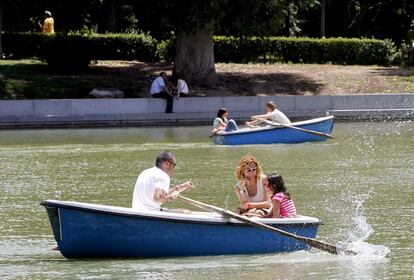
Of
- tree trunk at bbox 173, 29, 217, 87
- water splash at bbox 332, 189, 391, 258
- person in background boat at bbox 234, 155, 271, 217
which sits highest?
tree trunk at bbox 173, 29, 217, 87

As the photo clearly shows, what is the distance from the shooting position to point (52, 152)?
95.2 ft

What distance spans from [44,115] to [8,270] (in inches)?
894

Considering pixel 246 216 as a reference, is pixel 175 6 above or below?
above

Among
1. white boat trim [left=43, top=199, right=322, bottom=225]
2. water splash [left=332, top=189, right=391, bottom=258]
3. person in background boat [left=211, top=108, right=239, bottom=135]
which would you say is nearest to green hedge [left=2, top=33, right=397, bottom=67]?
person in background boat [left=211, top=108, right=239, bottom=135]

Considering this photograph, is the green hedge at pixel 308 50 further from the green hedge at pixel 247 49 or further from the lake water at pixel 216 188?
the lake water at pixel 216 188

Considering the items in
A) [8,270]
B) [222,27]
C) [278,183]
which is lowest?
[8,270]

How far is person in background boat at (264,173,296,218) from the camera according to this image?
14789mm

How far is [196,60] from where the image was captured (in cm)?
4184

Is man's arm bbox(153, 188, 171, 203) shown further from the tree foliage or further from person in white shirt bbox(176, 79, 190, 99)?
the tree foliage

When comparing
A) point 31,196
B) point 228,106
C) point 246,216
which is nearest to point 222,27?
point 228,106

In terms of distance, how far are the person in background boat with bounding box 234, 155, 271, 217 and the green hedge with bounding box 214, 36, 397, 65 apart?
33.4 m

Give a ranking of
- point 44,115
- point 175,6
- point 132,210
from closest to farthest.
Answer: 1. point 132,210
2. point 44,115
3. point 175,6

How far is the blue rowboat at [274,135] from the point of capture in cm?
3042

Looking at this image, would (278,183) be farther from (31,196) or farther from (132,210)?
(31,196)
